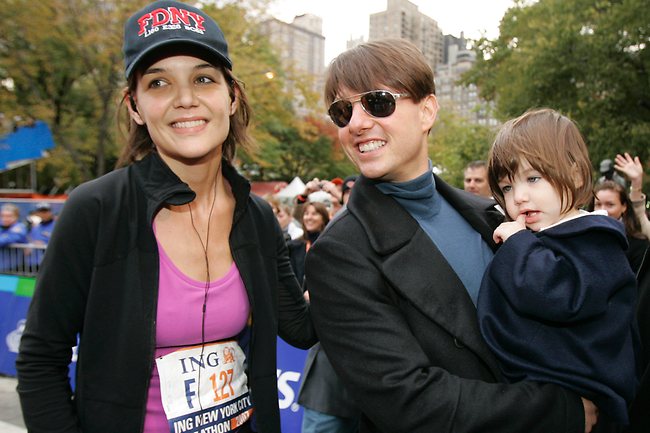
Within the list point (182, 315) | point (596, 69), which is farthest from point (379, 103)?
point (596, 69)

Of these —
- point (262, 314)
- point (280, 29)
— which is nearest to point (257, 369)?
point (262, 314)

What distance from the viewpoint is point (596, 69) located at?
14.4 m

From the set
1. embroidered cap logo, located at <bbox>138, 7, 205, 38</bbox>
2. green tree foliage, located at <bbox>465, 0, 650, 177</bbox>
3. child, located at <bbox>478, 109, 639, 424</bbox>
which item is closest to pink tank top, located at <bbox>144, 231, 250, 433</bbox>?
A: embroidered cap logo, located at <bbox>138, 7, 205, 38</bbox>

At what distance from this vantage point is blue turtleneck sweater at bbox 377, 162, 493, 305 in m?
1.80

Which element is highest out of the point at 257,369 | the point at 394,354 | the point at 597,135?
the point at 597,135

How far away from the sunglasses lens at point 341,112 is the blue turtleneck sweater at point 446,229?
0.27 metres

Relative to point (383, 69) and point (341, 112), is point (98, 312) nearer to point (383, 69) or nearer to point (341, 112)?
point (341, 112)

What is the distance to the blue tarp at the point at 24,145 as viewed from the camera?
12242 millimetres

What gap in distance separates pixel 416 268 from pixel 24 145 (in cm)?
1349

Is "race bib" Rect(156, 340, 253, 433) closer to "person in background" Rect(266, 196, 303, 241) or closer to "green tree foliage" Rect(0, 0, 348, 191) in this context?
"person in background" Rect(266, 196, 303, 241)

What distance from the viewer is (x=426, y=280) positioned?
1.68 m

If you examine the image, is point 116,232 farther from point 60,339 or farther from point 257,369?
point 257,369

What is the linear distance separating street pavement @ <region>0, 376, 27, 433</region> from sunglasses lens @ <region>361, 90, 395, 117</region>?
13.7 feet

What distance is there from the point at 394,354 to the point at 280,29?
60.0 feet
